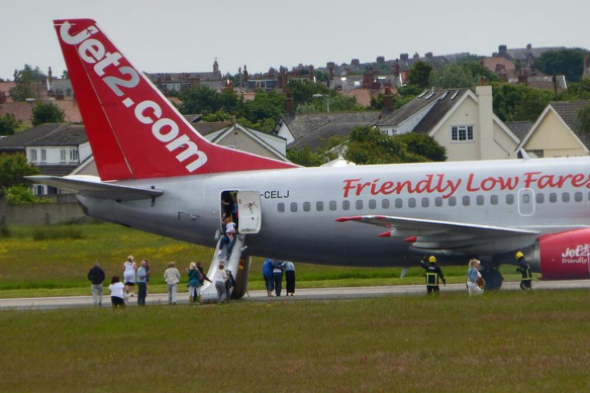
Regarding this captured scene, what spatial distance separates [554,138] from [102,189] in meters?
54.1

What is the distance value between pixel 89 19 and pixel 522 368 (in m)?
22.3

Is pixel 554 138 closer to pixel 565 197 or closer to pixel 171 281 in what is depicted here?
pixel 565 197

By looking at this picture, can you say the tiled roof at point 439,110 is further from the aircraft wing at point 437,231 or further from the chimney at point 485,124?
the aircraft wing at point 437,231

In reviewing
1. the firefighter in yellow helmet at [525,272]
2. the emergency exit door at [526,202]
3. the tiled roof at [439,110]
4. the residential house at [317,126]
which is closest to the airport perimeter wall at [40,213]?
→ the tiled roof at [439,110]

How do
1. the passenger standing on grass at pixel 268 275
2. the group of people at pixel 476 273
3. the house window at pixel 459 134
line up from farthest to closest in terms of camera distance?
1. the house window at pixel 459 134
2. the passenger standing on grass at pixel 268 275
3. the group of people at pixel 476 273

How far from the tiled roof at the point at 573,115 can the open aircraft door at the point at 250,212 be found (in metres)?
51.9

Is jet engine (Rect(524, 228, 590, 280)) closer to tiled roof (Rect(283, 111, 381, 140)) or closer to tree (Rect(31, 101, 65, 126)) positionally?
tiled roof (Rect(283, 111, 381, 140))

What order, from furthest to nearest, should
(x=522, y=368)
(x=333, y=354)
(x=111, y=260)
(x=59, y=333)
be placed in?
(x=111, y=260) → (x=59, y=333) → (x=333, y=354) → (x=522, y=368)

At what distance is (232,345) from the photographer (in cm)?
2886

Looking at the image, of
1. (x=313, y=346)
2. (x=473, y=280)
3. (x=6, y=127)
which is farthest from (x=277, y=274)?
(x=6, y=127)

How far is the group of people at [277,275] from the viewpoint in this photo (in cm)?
4300

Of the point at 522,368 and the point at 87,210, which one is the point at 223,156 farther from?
the point at 522,368

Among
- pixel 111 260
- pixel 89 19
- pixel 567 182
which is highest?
pixel 89 19

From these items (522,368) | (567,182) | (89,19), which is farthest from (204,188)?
(522,368)
